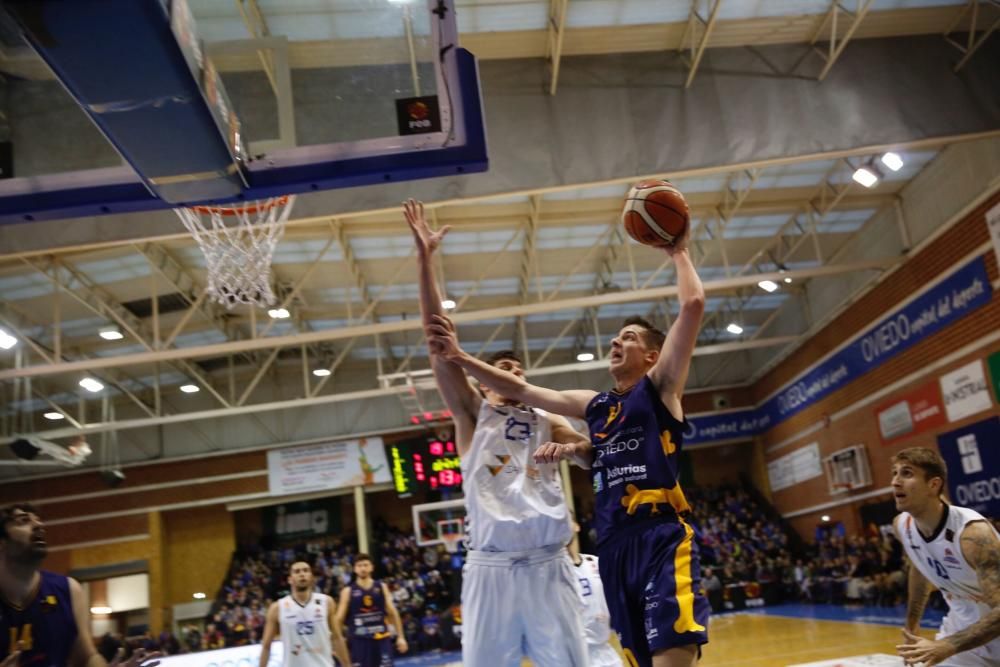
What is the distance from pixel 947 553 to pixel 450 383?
2.66 meters

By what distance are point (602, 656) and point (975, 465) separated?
11.1 metres

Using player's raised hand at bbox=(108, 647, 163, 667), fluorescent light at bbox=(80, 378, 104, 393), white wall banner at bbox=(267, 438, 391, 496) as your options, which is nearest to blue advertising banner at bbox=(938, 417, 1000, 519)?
player's raised hand at bbox=(108, 647, 163, 667)

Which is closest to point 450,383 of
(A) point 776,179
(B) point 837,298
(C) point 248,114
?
(C) point 248,114

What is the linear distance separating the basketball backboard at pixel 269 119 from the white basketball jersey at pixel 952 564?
3131 millimetres

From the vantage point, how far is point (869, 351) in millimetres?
19844

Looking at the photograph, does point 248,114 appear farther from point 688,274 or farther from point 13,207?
point 688,274

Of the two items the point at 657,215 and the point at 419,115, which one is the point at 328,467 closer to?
the point at 419,115

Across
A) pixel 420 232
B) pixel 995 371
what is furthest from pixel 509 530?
pixel 995 371

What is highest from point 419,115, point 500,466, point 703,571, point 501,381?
point 419,115

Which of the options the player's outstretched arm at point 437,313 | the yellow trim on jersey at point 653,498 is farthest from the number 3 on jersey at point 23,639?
the yellow trim on jersey at point 653,498

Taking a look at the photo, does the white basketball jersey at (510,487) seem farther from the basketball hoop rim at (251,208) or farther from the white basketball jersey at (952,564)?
the basketball hoop rim at (251,208)

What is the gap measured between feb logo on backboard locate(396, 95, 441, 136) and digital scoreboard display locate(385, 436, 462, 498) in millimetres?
14548

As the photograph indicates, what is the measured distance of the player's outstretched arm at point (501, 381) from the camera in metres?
3.87

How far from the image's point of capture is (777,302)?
2475 centimetres
